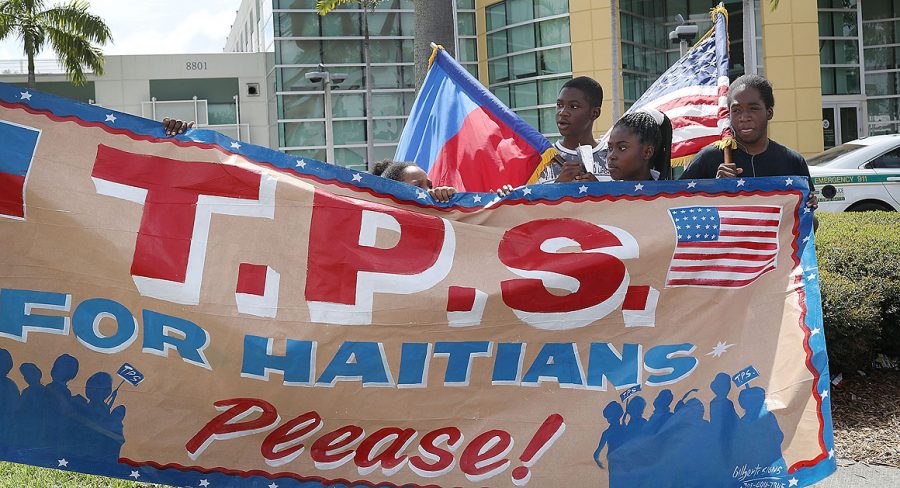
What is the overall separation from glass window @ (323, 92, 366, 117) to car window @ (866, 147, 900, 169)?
20.6 meters

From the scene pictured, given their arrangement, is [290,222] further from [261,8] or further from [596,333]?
[261,8]

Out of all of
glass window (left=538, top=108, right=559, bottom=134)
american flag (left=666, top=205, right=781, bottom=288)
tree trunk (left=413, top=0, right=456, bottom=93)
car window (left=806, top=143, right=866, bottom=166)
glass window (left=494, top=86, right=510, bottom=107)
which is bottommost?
american flag (left=666, top=205, right=781, bottom=288)

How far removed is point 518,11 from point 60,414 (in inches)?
1119

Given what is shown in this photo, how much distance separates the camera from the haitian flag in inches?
216

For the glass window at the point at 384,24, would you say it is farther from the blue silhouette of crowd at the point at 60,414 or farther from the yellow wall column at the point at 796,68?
the blue silhouette of crowd at the point at 60,414

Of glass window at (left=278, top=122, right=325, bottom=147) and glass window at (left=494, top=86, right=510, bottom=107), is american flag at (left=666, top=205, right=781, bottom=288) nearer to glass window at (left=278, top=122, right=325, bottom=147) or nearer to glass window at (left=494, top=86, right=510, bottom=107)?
glass window at (left=494, top=86, right=510, bottom=107)

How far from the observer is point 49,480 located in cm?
482

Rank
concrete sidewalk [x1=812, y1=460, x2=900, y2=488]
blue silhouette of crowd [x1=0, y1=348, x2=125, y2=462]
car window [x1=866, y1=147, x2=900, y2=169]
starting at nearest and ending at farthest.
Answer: blue silhouette of crowd [x1=0, y1=348, x2=125, y2=462]
concrete sidewalk [x1=812, y1=460, x2=900, y2=488]
car window [x1=866, y1=147, x2=900, y2=169]

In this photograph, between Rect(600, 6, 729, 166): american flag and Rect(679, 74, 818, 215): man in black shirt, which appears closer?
Rect(679, 74, 818, 215): man in black shirt

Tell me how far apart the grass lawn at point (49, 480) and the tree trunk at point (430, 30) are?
4.35 meters

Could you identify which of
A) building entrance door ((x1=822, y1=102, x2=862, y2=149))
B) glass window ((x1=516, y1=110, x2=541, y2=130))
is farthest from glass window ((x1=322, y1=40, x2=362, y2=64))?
building entrance door ((x1=822, y1=102, x2=862, y2=149))

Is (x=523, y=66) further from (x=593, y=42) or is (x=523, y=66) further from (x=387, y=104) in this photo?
(x=387, y=104)

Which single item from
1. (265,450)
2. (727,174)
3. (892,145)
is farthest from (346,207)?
(892,145)

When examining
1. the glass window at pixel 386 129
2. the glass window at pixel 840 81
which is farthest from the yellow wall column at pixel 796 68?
the glass window at pixel 386 129
